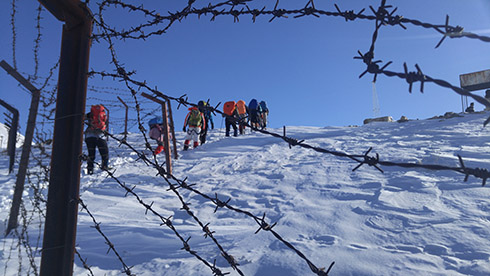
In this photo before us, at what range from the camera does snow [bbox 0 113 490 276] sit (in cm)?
238

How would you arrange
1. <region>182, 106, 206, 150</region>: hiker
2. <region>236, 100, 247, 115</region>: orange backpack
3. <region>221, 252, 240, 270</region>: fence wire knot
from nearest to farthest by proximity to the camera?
1. <region>221, 252, 240, 270</region>: fence wire knot
2. <region>182, 106, 206, 150</region>: hiker
3. <region>236, 100, 247, 115</region>: orange backpack

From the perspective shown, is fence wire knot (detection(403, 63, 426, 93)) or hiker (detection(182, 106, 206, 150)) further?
hiker (detection(182, 106, 206, 150))

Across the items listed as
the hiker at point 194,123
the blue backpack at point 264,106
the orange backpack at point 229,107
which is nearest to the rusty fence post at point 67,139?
the hiker at point 194,123

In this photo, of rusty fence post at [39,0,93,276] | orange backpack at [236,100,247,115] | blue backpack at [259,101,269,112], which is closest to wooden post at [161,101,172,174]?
orange backpack at [236,100,247,115]

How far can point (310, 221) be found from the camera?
316 centimetres

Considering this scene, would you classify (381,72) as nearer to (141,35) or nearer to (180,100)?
(180,100)

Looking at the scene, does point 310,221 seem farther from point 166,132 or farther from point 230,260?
point 166,132

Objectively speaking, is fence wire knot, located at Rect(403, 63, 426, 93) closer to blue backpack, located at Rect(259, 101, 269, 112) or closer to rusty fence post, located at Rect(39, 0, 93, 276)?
rusty fence post, located at Rect(39, 0, 93, 276)

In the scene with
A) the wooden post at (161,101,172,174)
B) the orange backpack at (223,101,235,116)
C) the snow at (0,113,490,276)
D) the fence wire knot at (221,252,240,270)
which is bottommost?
the snow at (0,113,490,276)

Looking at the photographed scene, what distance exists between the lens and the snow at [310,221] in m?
2.38

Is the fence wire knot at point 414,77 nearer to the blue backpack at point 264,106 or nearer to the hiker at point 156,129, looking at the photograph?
the hiker at point 156,129

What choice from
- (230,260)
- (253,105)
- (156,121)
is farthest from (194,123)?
(230,260)

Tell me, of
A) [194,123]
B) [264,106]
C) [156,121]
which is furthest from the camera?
[264,106]

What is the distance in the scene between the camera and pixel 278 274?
2.23 metres
